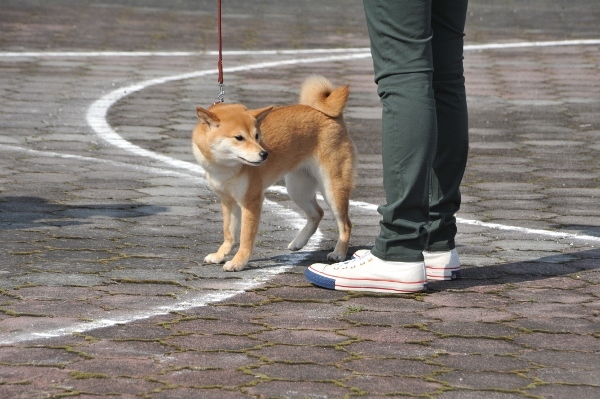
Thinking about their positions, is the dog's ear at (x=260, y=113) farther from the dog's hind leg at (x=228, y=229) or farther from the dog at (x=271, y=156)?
the dog's hind leg at (x=228, y=229)

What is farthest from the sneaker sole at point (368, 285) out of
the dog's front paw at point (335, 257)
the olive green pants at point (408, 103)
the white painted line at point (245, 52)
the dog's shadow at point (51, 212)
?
the white painted line at point (245, 52)

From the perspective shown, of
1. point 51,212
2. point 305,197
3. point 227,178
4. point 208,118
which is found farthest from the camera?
point 51,212

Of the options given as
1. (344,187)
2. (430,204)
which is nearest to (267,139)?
(344,187)

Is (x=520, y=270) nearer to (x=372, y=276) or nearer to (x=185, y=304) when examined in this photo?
(x=372, y=276)

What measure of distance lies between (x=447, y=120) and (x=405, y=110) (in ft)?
1.45

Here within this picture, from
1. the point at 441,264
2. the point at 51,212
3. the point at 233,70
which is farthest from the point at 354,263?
the point at 233,70

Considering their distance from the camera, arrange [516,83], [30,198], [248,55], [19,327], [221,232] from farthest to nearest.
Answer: [248,55], [516,83], [30,198], [221,232], [19,327]

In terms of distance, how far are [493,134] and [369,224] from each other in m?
3.18

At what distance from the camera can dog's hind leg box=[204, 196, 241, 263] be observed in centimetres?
558

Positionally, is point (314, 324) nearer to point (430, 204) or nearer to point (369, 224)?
point (430, 204)

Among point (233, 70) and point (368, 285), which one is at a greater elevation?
point (368, 285)

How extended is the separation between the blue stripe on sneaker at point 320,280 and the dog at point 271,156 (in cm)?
47

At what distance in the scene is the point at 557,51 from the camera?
13.8 m

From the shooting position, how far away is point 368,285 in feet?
16.4
